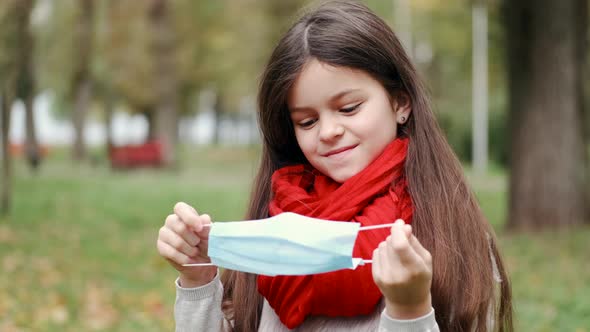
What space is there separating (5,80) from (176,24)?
19301 mm

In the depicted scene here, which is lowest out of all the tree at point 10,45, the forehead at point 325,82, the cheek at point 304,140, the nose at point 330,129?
the cheek at point 304,140

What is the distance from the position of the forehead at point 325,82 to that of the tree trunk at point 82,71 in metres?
17.2

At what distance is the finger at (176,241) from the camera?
1.84m

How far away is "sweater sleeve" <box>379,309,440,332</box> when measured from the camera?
1620mm

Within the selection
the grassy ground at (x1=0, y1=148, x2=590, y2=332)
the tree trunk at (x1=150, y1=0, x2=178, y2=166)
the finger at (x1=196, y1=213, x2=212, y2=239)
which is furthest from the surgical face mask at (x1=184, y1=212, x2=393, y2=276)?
the tree trunk at (x1=150, y1=0, x2=178, y2=166)

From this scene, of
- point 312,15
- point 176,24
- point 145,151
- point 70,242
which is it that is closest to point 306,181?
point 312,15

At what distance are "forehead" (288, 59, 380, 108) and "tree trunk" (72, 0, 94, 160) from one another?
17.2 meters

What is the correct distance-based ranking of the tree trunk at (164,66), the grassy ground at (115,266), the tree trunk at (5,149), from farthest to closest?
the tree trunk at (164,66), the tree trunk at (5,149), the grassy ground at (115,266)

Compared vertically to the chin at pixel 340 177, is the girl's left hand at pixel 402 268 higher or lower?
lower

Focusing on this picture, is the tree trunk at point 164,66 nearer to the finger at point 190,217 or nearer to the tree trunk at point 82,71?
the tree trunk at point 82,71

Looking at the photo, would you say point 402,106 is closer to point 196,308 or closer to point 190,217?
point 190,217

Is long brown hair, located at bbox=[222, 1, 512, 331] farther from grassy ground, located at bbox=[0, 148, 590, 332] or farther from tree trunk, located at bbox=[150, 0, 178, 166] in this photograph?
tree trunk, located at bbox=[150, 0, 178, 166]

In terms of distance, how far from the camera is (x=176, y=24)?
27.1 m

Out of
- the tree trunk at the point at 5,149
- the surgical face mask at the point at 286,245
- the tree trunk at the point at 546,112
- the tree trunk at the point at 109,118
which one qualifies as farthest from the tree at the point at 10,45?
the tree trunk at the point at 109,118
